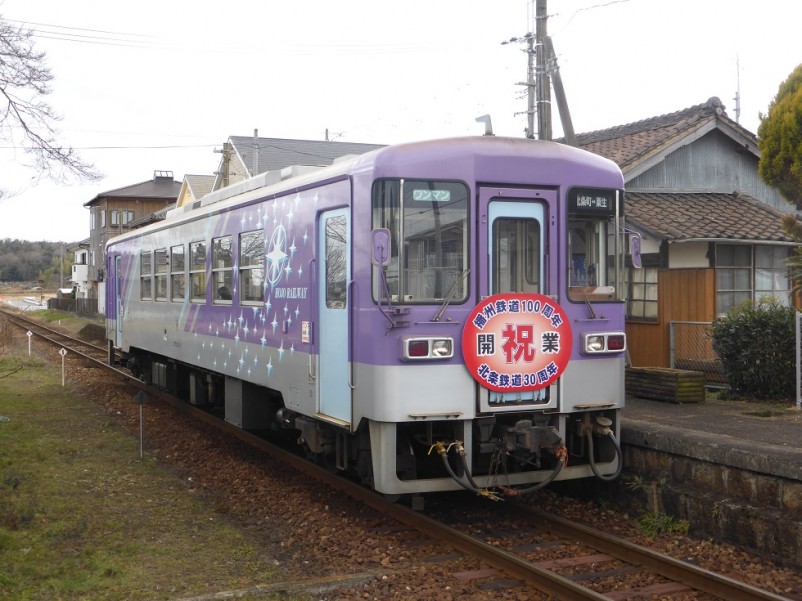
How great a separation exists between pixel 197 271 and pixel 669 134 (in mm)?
9212

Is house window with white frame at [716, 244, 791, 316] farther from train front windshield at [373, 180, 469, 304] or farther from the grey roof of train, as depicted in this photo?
the grey roof of train

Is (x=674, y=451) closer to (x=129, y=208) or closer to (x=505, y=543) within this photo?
(x=505, y=543)

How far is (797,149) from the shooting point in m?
10.2

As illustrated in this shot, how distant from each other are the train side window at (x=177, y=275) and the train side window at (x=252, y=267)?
249 centimetres

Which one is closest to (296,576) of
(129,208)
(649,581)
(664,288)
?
(649,581)

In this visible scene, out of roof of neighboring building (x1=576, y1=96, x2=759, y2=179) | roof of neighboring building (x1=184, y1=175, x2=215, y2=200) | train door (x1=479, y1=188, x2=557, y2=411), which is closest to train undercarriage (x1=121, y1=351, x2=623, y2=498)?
train door (x1=479, y1=188, x2=557, y2=411)

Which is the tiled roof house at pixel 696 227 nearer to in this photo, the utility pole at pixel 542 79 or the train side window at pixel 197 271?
the utility pole at pixel 542 79

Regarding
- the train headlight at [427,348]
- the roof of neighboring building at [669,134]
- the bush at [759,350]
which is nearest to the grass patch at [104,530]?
the train headlight at [427,348]

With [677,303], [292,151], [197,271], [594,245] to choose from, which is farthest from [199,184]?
[594,245]

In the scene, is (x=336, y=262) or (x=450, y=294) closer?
(x=450, y=294)

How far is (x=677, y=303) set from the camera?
13.4 m

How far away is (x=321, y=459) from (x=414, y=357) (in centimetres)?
270

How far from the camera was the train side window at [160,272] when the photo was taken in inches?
501

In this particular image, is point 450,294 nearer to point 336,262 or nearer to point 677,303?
point 336,262
